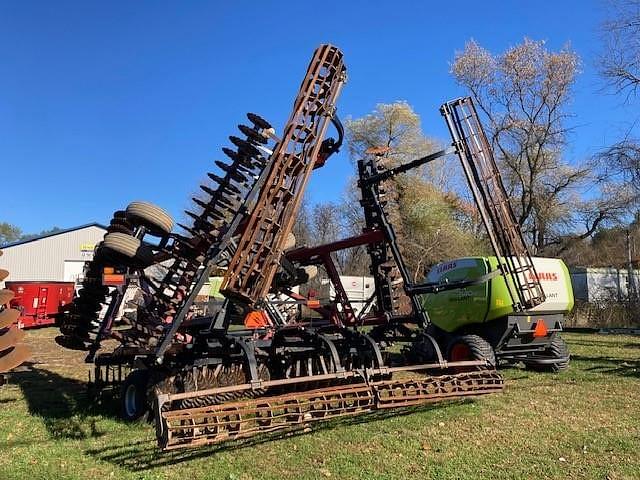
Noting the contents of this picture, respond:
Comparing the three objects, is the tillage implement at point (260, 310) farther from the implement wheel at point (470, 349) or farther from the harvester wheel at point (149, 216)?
the implement wheel at point (470, 349)

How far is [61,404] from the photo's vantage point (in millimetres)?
8219

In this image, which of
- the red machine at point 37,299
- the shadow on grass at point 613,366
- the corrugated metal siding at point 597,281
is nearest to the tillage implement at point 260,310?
the shadow on grass at point 613,366

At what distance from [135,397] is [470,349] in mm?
5188

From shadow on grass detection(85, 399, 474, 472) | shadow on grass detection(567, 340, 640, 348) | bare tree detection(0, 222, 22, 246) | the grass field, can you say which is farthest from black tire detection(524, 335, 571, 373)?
bare tree detection(0, 222, 22, 246)

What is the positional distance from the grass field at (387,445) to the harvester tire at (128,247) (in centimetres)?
199

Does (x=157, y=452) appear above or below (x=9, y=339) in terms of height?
below

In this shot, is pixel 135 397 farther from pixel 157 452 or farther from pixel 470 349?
pixel 470 349

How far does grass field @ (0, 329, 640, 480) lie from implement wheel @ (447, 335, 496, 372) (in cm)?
84

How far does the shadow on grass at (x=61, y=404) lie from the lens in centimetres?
659

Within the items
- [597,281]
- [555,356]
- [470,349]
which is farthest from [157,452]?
[597,281]

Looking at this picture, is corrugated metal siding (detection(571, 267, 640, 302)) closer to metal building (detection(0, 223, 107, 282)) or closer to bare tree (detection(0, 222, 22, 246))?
metal building (detection(0, 223, 107, 282))

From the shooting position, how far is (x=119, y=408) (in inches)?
298

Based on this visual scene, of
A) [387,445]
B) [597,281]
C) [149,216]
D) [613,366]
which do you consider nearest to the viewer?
[387,445]

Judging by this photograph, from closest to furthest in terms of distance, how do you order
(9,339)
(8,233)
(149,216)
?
(9,339), (149,216), (8,233)
